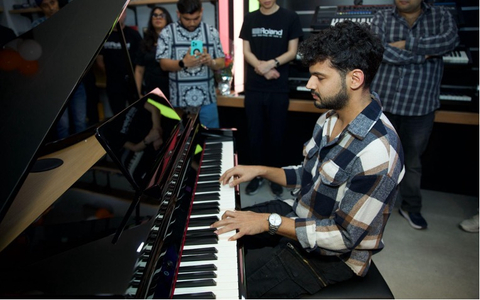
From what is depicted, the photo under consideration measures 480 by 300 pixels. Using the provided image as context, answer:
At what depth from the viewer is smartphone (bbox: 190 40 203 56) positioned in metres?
2.44

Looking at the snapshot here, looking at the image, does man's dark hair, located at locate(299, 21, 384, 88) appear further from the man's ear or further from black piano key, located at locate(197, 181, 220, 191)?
black piano key, located at locate(197, 181, 220, 191)

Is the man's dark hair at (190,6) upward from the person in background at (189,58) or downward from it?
upward

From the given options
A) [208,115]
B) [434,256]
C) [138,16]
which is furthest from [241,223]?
[138,16]

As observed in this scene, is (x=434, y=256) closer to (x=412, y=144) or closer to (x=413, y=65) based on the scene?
(x=412, y=144)

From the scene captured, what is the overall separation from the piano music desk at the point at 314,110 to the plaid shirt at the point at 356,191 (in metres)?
1.61

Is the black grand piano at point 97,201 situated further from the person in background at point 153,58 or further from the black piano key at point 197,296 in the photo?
the person in background at point 153,58

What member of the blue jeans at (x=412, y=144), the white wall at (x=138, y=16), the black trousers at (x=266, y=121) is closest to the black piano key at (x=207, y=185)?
the black trousers at (x=266, y=121)

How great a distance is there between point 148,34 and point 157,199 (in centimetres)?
235

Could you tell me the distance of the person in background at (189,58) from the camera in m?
2.43

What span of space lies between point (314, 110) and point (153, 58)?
1.47 meters

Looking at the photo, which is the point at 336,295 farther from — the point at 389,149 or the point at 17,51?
the point at 17,51

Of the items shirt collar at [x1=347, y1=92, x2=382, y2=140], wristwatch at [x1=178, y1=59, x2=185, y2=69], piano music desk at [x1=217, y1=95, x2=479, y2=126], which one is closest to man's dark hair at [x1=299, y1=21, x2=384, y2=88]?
shirt collar at [x1=347, y1=92, x2=382, y2=140]

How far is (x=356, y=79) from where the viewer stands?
1.08 meters

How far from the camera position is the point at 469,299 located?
1762mm
